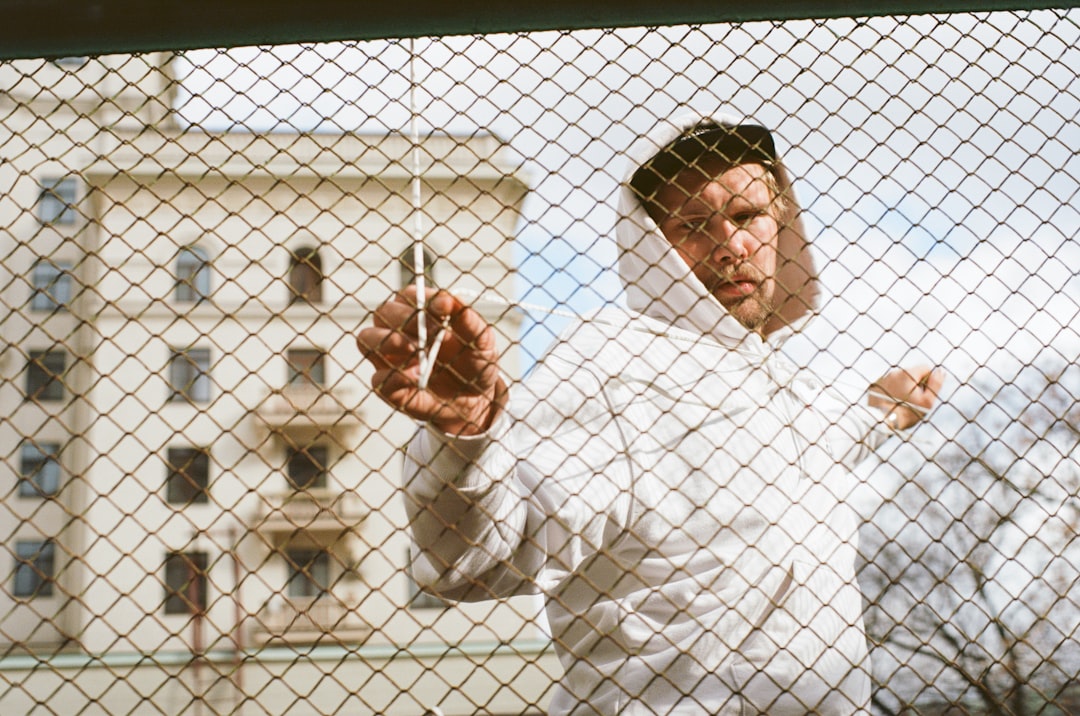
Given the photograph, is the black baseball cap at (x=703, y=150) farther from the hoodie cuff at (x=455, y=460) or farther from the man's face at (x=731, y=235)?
the hoodie cuff at (x=455, y=460)

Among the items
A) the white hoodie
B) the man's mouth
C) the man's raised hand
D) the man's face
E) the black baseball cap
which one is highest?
the black baseball cap

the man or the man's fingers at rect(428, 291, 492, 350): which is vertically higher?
the man's fingers at rect(428, 291, 492, 350)

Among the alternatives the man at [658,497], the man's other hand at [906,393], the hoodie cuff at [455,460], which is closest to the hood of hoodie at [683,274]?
the man at [658,497]

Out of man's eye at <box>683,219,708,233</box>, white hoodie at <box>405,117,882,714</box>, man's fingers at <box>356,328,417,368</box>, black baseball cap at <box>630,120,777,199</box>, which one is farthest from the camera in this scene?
black baseball cap at <box>630,120,777,199</box>

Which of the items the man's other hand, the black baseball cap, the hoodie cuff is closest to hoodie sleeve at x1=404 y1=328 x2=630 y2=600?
the hoodie cuff

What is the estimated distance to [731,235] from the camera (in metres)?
1.05

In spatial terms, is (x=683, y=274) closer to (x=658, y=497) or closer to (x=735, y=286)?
(x=735, y=286)

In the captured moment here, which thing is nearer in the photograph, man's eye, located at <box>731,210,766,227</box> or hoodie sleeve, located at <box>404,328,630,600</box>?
hoodie sleeve, located at <box>404,328,630,600</box>

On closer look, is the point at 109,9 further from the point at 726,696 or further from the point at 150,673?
the point at 150,673

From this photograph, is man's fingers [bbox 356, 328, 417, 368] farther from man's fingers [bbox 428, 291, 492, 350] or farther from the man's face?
the man's face

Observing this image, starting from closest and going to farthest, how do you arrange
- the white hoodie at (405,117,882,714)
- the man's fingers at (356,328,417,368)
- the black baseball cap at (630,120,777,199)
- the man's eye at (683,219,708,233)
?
the man's fingers at (356,328,417,368) < the white hoodie at (405,117,882,714) < the man's eye at (683,219,708,233) < the black baseball cap at (630,120,777,199)

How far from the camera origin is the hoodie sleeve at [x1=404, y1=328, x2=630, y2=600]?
2.84 feet

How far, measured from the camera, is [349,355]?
427 inches

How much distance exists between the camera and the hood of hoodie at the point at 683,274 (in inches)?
42.1
